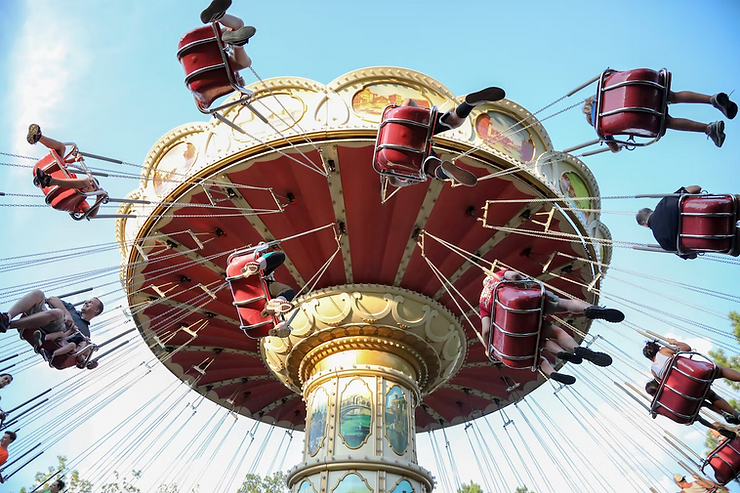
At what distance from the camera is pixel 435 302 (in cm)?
948

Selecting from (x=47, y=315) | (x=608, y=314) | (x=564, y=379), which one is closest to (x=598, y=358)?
(x=608, y=314)

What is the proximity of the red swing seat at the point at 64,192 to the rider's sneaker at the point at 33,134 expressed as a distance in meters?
0.30

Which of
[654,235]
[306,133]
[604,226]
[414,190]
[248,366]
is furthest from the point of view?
[248,366]

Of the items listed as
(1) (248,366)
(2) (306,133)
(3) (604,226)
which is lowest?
(2) (306,133)

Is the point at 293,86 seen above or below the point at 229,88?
above

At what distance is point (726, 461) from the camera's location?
700 centimetres

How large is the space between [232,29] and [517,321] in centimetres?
457

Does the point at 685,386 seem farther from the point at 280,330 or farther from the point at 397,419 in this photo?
the point at 280,330

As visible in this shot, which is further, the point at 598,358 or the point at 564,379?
the point at 564,379

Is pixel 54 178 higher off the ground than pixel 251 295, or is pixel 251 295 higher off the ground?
pixel 54 178

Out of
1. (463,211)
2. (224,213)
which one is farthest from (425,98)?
(224,213)

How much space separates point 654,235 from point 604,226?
3.57 metres

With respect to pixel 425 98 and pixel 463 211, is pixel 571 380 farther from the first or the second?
pixel 425 98

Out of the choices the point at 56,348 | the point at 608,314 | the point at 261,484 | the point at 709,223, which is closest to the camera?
the point at 608,314
